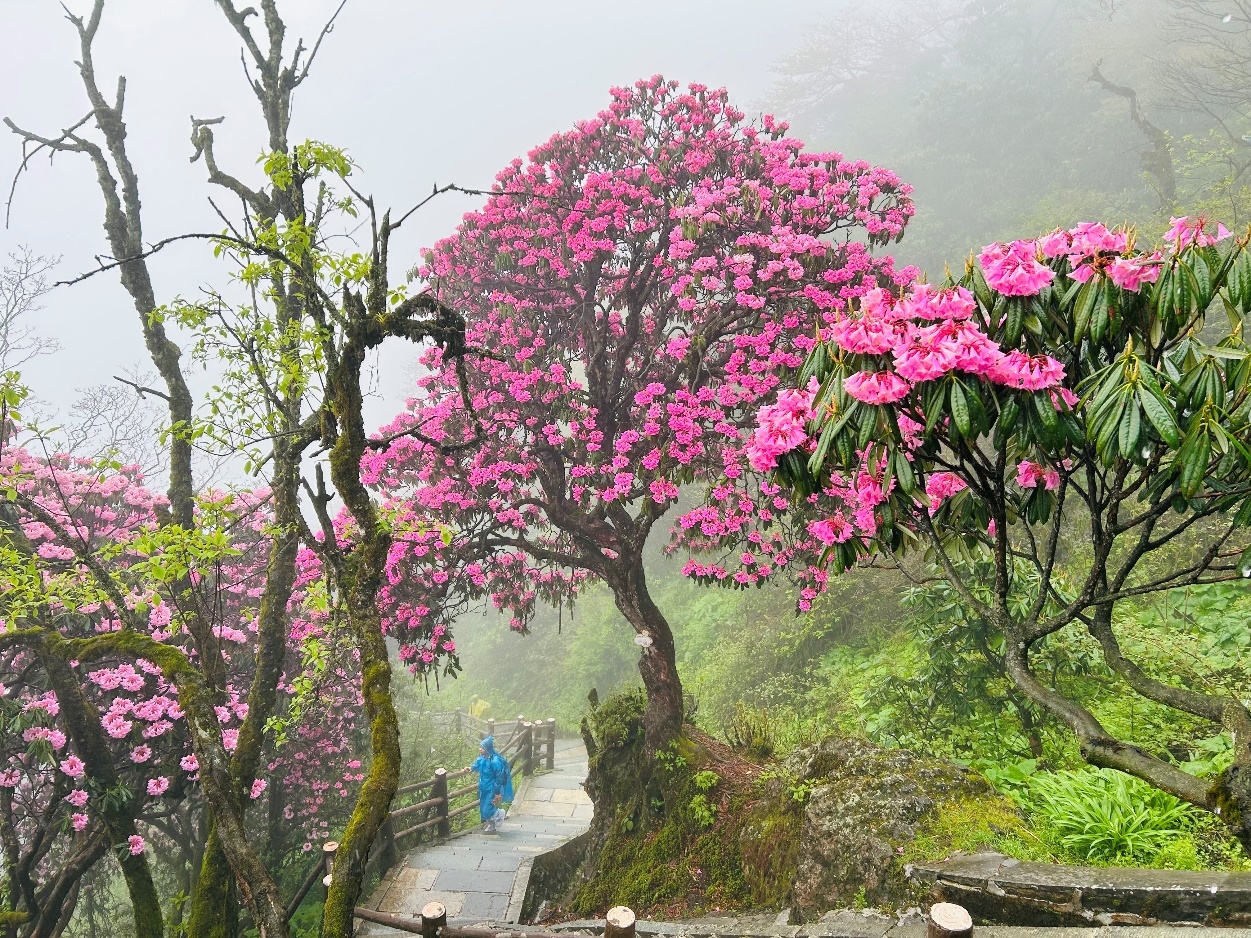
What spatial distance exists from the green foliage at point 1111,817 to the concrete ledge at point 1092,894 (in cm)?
62

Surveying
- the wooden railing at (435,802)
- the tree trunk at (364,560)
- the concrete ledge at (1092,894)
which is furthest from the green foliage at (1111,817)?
the wooden railing at (435,802)

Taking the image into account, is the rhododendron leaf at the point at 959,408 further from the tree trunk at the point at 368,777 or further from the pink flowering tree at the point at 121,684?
the pink flowering tree at the point at 121,684

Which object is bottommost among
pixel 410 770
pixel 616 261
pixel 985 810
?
pixel 410 770

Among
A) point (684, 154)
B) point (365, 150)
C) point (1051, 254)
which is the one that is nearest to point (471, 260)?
point (684, 154)

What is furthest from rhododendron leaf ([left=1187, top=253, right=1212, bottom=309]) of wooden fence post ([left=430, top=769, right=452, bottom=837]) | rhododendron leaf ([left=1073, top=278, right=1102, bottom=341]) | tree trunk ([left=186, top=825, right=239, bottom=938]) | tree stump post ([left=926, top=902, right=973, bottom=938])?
wooden fence post ([left=430, top=769, right=452, bottom=837])

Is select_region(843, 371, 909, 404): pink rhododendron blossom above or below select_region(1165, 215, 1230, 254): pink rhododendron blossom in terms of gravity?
below

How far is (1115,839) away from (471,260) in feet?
27.9

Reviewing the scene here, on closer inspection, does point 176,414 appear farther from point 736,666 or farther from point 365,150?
point 365,150

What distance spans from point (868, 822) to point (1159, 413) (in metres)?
3.55

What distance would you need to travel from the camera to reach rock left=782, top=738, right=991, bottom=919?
4258mm

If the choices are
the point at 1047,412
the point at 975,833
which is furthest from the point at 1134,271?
the point at 975,833

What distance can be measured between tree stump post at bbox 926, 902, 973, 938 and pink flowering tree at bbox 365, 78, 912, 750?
4.49 meters

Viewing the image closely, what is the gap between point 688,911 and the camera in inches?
249

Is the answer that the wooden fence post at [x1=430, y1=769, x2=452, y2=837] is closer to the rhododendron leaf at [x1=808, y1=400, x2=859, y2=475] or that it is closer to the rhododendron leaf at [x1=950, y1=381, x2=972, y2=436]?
the rhododendron leaf at [x1=808, y1=400, x2=859, y2=475]
